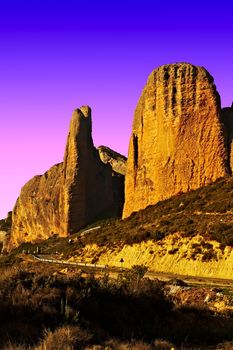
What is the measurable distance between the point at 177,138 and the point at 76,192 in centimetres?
2921

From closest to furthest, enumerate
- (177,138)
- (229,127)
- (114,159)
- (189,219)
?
1. (189,219)
2. (229,127)
3. (177,138)
4. (114,159)

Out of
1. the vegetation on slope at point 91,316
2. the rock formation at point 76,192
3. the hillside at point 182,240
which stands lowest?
the vegetation on slope at point 91,316

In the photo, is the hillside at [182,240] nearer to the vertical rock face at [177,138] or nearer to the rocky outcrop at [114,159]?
the vertical rock face at [177,138]

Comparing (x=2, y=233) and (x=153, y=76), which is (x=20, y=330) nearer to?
(x=153, y=76)

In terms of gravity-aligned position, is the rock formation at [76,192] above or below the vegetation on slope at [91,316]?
above

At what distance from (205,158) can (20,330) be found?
57.2 m

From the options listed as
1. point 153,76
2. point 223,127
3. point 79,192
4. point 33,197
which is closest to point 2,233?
point 33,197

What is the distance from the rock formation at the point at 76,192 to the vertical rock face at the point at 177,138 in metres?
17.6

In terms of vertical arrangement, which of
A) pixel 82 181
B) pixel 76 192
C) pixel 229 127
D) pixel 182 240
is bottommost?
pixel 182 240

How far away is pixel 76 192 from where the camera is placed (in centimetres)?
9081

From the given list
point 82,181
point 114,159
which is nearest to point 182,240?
point 82,181

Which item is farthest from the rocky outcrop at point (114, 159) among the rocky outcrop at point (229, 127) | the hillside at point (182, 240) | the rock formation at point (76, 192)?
the hillside at point (182, 240)

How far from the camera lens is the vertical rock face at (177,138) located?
65.4m

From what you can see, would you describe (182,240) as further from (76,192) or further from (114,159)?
(114,159)
